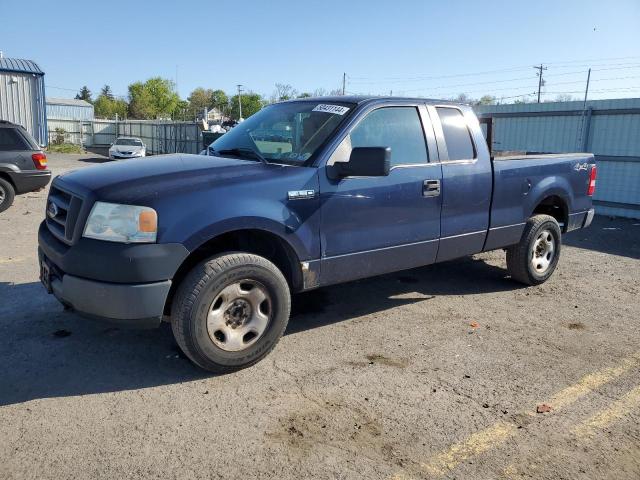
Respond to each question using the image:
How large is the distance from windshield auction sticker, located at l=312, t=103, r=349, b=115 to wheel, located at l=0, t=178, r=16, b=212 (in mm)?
8068

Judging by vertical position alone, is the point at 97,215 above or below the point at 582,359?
above

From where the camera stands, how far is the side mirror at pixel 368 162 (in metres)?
3.94

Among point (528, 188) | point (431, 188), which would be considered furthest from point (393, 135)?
point (528, 188)

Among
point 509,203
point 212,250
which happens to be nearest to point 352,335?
point 212,250

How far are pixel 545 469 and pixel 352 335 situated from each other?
2.04m

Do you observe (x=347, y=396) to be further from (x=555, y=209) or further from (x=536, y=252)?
(x=555, y=209)

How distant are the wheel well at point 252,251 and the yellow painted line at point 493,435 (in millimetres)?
1669

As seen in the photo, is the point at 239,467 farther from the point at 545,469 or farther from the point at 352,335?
the point at 352,335

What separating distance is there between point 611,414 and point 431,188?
2231 millimetres

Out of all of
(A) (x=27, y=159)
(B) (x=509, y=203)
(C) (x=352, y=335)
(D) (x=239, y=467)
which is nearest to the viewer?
(D) (x=239, y=467)

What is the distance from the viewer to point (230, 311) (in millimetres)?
3775

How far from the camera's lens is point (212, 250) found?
157 inches

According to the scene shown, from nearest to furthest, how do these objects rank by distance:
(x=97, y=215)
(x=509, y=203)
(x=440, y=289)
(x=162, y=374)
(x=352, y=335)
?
1. (x=97, y=215)
2. (x=162, y=374)
3. (x=352, y=335)
4. (x=509, y=203)
5. (x=440, y=289)

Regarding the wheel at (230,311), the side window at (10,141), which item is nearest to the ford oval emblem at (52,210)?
the wheel at (230,311)
